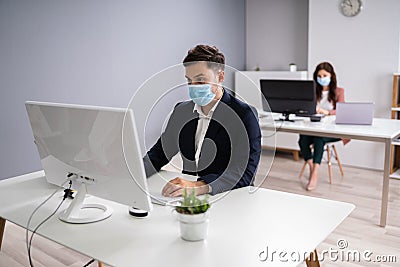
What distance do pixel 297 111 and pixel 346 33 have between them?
58.4 inches

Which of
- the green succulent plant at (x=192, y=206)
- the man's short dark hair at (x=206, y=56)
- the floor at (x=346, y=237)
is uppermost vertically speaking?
the man's short dark hair at (x=206, y=56)

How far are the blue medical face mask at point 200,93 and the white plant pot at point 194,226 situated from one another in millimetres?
464

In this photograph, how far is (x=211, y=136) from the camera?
1.79 metres

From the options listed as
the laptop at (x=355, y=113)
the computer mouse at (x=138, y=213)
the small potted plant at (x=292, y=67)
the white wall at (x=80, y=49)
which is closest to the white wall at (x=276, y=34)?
the small potted plant at (x=292, y=67)

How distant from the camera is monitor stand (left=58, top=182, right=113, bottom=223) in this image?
5.03 feet

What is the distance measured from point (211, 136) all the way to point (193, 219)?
532 millimetres

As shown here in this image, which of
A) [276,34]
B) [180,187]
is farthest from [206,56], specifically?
[276,34]

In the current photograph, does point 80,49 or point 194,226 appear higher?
point 80,49

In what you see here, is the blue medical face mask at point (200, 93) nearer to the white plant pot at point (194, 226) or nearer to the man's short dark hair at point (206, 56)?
the man's short dark hair at point (206, 56)

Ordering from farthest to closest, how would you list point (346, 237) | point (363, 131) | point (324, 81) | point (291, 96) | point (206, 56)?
1. point (324, 81)
2. point (291, 96)
3. point (363, 131)
4. point (346, 237)
5. point (206, 56)

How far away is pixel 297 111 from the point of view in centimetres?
360

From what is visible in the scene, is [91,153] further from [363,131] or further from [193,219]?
[363,131]

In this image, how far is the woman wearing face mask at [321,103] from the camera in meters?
4.03

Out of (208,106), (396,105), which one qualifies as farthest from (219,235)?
(396,105)
